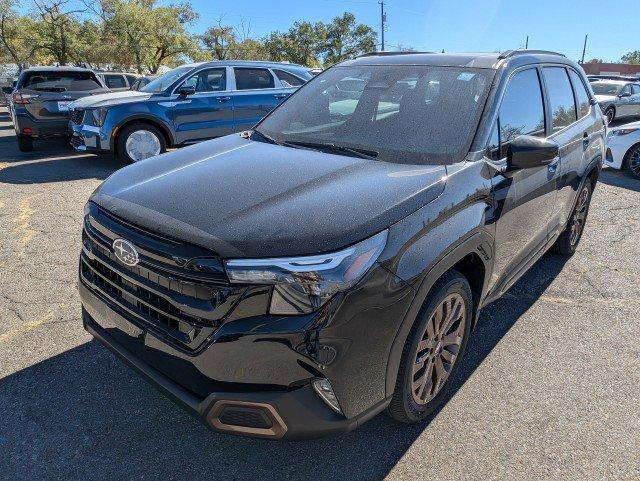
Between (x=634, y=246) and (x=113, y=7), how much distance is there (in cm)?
3422

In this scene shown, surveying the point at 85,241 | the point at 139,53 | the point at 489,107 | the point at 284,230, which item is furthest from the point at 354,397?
the point at 139,53

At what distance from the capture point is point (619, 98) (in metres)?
16.2

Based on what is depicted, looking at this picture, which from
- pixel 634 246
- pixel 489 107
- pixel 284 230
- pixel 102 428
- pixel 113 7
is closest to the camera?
pixel 284 230

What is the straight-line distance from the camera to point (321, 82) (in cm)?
370

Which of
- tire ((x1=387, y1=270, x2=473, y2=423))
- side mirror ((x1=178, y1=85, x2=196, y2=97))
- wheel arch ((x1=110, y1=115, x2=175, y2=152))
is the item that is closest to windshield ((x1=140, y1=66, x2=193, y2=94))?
side mirror ((x1=178, y1=85, x2=196, y2=97))

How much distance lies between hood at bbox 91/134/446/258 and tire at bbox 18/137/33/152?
29.9ft

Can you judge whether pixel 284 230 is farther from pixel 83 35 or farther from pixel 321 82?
pixel 83 35

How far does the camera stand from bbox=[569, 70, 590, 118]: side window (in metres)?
4.18

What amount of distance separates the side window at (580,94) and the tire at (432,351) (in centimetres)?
258

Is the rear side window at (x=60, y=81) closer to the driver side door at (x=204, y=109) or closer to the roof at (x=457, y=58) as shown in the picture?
the driver side door at (x=204, y=109)

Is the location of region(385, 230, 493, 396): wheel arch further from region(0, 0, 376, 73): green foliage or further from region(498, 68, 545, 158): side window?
region(0, 0, 376, 73): green foliage

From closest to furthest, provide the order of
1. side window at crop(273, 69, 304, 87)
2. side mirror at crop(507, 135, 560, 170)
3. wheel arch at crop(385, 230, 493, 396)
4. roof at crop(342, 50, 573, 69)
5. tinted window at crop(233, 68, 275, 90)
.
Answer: wheel arch at crop(385, 230, 493, 396)
side mirror at crop(507, 135, 560, 170)
roof at crop(342, 50, 573, 69)
tinted window at crop(233, 68, 275, 90)
side window at crop(273, 69, 304, 87)

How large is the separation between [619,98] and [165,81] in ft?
48.8

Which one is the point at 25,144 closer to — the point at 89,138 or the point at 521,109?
the point at 89,138
